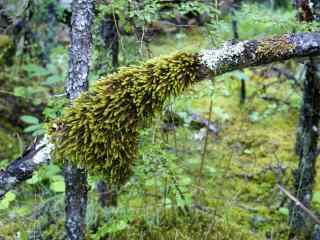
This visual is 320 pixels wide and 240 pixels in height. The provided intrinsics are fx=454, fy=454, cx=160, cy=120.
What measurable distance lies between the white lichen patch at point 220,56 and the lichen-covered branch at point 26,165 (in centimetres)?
83

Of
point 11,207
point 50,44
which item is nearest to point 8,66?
point 50,44

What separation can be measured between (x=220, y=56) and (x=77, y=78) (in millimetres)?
720

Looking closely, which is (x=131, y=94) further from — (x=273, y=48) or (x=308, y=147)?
(x=308, y=147)

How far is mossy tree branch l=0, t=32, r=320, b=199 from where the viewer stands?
2.07 meters

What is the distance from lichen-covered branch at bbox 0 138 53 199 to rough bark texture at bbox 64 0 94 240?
0.79 feet

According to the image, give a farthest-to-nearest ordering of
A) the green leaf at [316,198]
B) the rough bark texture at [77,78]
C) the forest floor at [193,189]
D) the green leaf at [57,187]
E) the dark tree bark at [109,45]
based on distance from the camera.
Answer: the green leaf at [316,198], the green leaf at [57,187], the dark tree bark at [109,45], the forest floor at [193,189], the rough bark texture at [77,78]

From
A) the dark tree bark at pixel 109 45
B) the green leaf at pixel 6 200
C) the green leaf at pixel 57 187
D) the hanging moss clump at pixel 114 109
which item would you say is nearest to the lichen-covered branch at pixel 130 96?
the hanging moss clump at pixel 114 109

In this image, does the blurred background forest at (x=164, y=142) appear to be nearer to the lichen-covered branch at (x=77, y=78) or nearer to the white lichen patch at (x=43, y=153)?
the lichen-covered branch at (x=77, y=78)

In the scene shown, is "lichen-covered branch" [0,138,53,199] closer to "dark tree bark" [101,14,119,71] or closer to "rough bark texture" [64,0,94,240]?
"rough bark texture" [64,0,94,240]

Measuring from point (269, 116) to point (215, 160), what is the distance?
1.46 meters

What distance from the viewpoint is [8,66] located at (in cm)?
578

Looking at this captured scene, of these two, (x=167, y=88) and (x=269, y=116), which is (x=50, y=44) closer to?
(x=269, y=116)

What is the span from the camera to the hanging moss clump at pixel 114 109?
81.6 inches

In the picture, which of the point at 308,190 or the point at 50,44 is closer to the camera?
the point at 308,190
